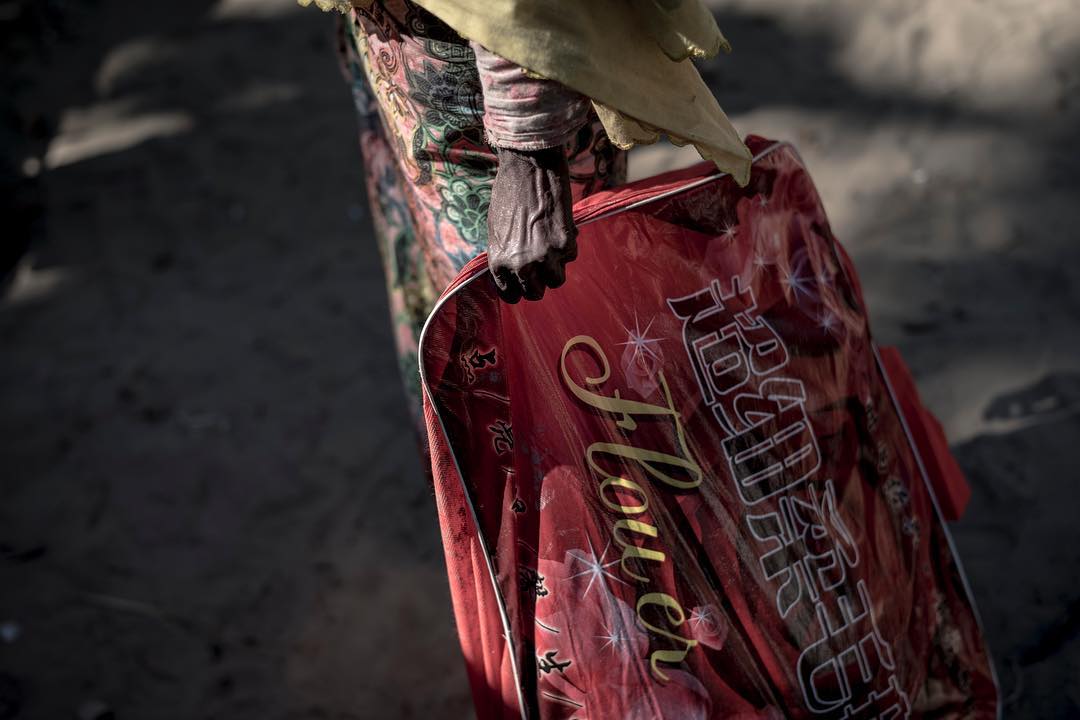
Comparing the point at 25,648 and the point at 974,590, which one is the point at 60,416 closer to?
the point at 25,648

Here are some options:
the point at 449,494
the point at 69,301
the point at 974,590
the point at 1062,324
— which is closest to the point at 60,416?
the point at 69,301

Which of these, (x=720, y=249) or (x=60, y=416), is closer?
(x=720, y=249)

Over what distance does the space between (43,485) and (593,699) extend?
5.91 ft

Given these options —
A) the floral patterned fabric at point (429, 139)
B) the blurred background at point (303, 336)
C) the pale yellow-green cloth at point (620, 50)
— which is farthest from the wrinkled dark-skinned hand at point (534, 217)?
the blurred background at point (303, 336)

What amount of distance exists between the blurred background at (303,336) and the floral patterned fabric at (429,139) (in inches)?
35.2

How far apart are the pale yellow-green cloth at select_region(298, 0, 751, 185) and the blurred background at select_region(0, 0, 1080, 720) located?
4.43 feet

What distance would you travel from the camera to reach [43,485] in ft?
8.30

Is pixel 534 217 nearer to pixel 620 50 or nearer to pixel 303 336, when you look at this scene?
pixel 620 50

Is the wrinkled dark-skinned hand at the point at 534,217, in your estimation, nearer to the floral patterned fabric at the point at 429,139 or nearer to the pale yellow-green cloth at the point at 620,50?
the pale yellow-green cloth at the point at 620,50

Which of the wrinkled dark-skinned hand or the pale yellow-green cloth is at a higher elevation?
the pale yellow-green cloth

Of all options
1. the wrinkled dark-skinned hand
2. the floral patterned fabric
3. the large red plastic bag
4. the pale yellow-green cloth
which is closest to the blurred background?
the large red plastic bag

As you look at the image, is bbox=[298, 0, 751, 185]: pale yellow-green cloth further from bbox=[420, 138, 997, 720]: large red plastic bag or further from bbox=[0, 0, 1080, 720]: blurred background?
bbox=[0, 0, 1080, 720]: blurred background

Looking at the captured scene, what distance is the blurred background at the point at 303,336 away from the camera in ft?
6.89

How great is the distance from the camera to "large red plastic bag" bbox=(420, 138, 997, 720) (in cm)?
135
